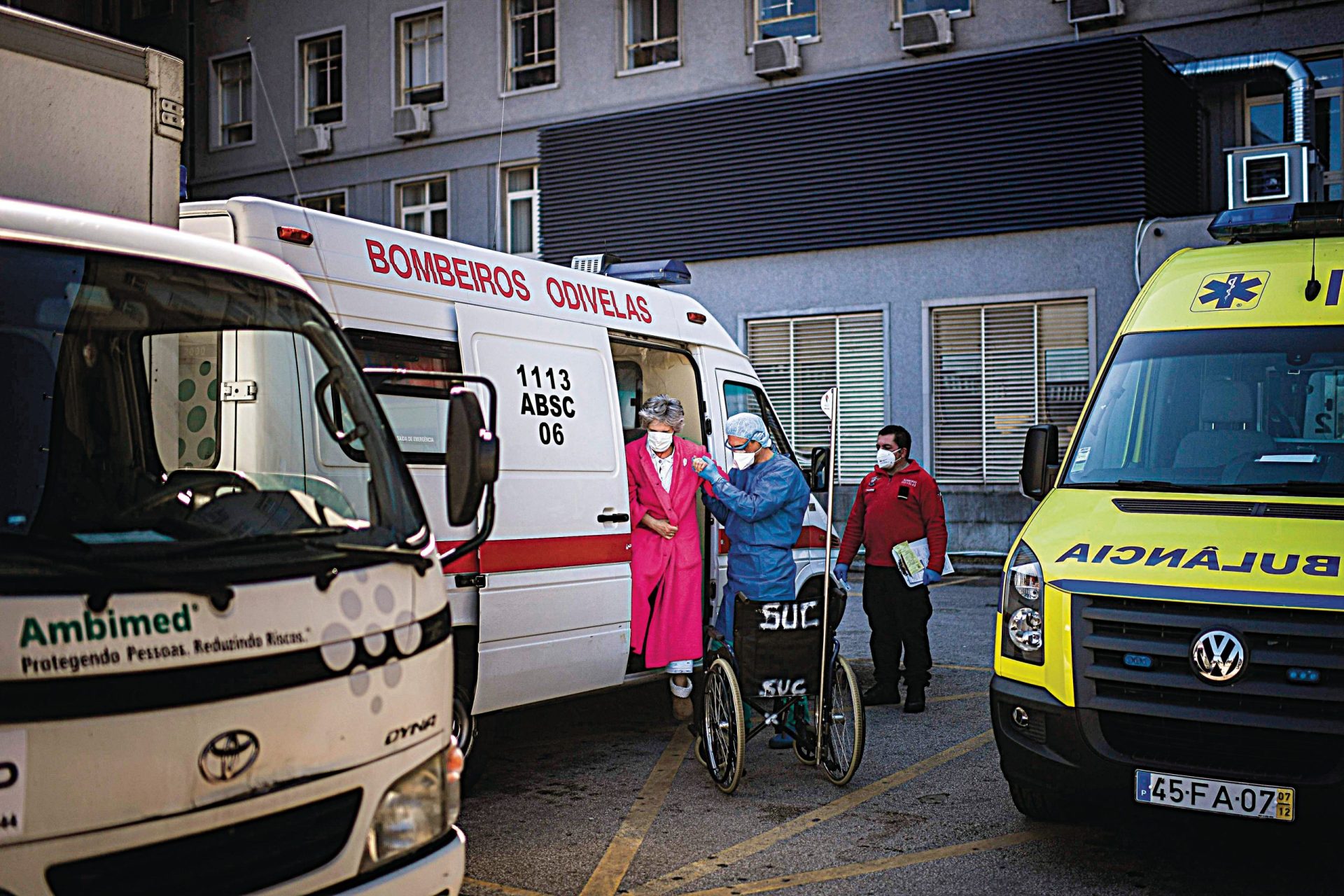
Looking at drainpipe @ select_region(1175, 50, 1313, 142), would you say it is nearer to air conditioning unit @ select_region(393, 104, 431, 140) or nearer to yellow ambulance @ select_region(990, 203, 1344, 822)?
yellow ambulance @ select_region(990, 203, 1344, 822)

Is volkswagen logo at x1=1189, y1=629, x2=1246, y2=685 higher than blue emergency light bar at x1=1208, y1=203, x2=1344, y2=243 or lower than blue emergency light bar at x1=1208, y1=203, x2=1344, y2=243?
lower

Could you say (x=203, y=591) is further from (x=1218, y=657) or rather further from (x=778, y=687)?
(x=778, y=687)

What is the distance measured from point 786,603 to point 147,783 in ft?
13.7

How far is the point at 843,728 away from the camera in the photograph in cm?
661

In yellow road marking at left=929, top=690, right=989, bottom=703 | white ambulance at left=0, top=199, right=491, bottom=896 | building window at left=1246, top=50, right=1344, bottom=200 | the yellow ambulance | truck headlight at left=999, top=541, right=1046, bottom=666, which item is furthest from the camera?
building window at left=1246, top=50, right=1344, bottom=200

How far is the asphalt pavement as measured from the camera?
203 inches

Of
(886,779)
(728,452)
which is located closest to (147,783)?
(886,779)

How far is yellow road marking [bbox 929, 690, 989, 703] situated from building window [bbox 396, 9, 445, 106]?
1808cm

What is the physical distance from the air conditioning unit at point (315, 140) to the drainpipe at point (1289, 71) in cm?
1548

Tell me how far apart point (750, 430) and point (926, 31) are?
46.7 ft

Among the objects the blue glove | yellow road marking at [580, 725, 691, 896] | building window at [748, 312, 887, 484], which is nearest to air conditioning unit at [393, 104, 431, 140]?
building window at [748, 312, 887, 484]

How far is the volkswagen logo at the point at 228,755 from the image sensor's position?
282 cm

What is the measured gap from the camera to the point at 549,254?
22.6 m

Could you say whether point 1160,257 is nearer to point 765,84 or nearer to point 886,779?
point 765,84
